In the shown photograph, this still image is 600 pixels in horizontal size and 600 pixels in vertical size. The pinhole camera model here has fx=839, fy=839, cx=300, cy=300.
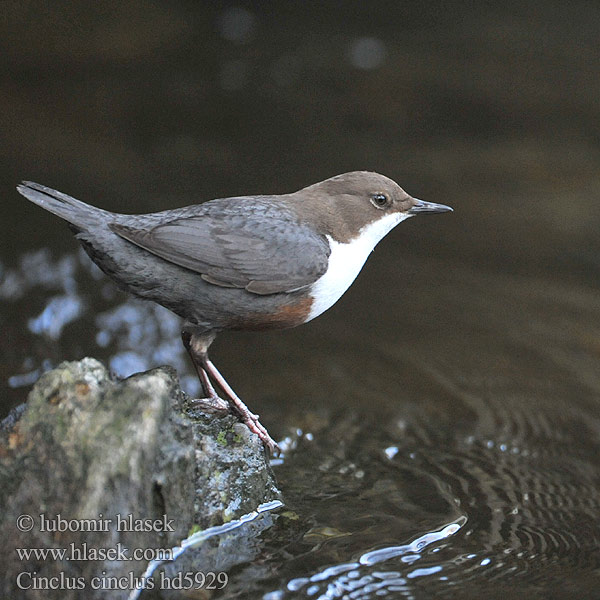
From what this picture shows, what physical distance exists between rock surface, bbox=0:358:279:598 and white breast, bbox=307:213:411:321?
3.06 ft

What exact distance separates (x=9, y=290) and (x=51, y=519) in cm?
361

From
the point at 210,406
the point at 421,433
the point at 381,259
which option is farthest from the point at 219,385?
the point at 381,259

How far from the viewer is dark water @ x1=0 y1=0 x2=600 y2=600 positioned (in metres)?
3.66

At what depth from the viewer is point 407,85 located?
980 centimetres

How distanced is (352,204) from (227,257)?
0.71m

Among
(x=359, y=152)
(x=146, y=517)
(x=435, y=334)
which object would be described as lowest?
(x=146, y=517)

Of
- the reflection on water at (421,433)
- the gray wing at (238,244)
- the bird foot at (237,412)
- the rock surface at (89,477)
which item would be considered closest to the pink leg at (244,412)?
the bird foot at (237,412)

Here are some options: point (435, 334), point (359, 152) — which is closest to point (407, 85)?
point (359, 152)

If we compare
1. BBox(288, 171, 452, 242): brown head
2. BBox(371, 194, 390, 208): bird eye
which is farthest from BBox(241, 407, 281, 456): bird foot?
BBox(371, 194, 390, 208): bird eye

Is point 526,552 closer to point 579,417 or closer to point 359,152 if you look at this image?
point 579,417

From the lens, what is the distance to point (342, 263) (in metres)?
3.90

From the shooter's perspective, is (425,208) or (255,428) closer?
(255,428)

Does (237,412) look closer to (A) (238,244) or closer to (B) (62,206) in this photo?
(A) (238,244)

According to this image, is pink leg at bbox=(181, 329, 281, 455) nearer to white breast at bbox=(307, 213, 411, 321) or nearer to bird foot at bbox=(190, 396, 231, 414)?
bird foot at bbox=(190, 396, 231, 414)
